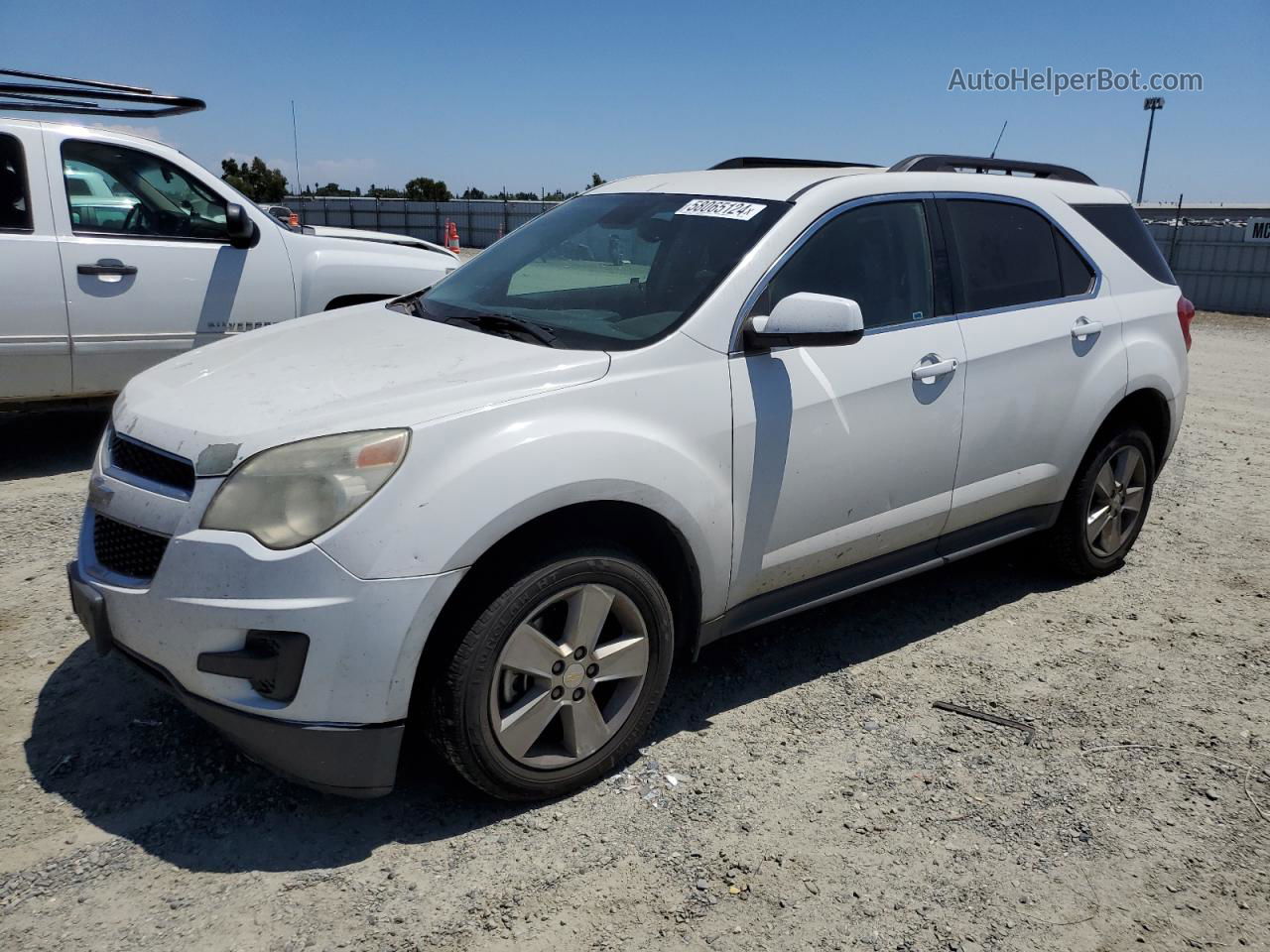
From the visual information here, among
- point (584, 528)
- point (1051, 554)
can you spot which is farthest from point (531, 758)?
point (1051, 554)

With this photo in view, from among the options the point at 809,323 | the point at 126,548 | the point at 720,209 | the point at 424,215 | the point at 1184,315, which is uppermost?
the point at 720,209

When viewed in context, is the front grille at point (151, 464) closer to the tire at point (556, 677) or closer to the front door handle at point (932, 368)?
the tire at point (556, 677)

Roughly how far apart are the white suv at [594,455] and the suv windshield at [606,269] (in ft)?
0.05

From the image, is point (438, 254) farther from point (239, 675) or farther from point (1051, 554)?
point (239, 675)

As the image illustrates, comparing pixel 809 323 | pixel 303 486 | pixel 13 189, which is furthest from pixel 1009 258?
pixel 13 189

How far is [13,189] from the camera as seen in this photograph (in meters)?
5.67

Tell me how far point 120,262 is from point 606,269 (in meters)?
3.55

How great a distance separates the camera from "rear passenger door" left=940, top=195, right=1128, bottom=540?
12.9 ft

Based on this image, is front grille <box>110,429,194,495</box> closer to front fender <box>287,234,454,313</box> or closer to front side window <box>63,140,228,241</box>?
front side window <box>63,140,228,241</box>

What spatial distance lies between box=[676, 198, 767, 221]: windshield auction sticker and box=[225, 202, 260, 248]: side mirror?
3617 mm

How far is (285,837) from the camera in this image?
2.78 metres

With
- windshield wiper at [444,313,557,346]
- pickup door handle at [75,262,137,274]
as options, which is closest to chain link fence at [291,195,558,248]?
pickup door handle at [75,262,137,274]

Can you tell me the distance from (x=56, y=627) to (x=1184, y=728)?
4.19 metres

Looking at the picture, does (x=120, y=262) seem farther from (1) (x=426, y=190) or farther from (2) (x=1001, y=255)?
(1) (x=426, y=190)
